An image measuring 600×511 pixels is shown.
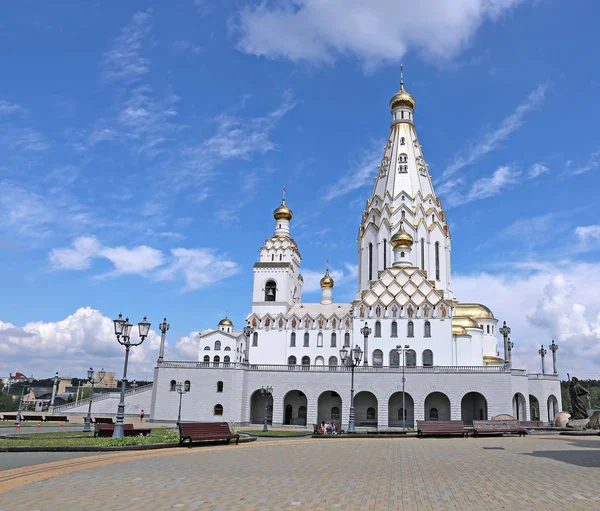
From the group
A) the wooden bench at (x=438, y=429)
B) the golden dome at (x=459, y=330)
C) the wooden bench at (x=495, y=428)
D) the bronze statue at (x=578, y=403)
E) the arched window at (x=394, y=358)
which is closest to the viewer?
the wooden bench at (x=438, y=429)

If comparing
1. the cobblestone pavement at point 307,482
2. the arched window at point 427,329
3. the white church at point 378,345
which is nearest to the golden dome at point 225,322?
the white church at point 378,345

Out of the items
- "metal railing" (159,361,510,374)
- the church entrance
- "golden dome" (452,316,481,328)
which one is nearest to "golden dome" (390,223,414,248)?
Answer: "golden dome" (452,316,481,328)

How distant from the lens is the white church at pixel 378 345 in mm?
44531

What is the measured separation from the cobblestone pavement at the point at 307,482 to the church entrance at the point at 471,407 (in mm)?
31228

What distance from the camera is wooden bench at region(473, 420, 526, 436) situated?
25.2 metres

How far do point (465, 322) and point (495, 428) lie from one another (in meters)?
25.6

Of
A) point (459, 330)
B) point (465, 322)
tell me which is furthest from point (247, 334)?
point (465, 322)

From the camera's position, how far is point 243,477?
445 inches

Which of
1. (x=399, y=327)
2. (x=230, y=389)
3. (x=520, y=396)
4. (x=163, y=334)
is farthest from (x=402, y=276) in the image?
(x=163, y=334)

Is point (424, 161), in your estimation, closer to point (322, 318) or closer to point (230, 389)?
point (322, 318)

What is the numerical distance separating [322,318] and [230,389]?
12.7 metres

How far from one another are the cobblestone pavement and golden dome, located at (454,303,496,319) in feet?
130

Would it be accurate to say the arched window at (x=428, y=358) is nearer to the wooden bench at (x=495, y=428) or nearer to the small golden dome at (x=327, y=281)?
the small golden dome at (x=327, y=281)

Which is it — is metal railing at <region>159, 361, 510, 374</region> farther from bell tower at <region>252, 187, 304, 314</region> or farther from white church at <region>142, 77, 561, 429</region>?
bell tower at <region>252, 187, 304, 314</region>
